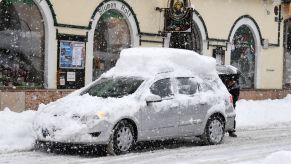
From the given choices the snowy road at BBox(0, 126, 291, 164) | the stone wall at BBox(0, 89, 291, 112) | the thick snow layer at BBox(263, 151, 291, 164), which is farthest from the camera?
the stone wall at BBox(0, 89, 291, 112)

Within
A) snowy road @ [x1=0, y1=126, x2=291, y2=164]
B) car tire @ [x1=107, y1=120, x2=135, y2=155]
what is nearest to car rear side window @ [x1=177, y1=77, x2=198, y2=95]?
snowy road @ [x1=0, y1=126, x2=291, y2=164]

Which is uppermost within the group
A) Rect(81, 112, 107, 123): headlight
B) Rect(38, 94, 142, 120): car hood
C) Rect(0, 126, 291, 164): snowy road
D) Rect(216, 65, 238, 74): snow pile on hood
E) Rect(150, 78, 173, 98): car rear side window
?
Rect(216, 65, 238, 74): snow pile on hood

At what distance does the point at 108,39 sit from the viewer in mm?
21250

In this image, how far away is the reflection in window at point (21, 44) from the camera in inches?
712

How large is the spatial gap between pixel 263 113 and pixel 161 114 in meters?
9.49

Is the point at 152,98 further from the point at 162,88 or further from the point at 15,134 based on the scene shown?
the point at 15,134

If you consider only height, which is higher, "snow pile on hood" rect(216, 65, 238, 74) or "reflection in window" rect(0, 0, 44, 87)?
"reflection in window" rect(0, 0, 44, 87)

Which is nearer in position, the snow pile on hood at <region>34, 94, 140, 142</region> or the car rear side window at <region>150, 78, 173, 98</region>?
the snow pile on hood at <region>34, 94, 140, 142</region>

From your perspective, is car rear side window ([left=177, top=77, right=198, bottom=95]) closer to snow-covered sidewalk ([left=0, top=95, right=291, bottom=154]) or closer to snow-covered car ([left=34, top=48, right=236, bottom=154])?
snow-covered car ([left=34, top=48, right=236, bottom=154])

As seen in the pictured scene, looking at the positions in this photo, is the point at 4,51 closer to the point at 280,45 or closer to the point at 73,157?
the point at 73,157

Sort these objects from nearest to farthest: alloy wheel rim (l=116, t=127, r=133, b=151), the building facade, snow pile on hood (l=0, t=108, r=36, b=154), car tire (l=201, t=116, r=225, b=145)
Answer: alloy wheel rim (l=116, t=127, r=133, b=151) < snow pile on hood (l=0, t=108, r=36, b=154) < car tire (l=201, t=116, r=225, b=145) < the building facade

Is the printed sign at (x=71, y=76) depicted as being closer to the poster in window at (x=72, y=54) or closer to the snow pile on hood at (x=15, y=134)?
the poster in window at (x=72, y=54)

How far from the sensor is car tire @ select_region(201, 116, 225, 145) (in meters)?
13.9

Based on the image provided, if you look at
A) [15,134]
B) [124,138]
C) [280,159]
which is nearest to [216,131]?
[124,138]
